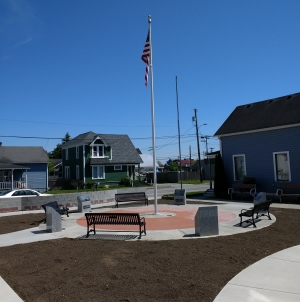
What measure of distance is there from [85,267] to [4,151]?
131 feet

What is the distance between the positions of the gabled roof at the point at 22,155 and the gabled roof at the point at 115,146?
477cm

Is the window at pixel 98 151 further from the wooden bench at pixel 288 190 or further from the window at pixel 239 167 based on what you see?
the wooden bench at pixel 288 190

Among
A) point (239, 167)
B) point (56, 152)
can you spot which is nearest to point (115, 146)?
point (239, 167)

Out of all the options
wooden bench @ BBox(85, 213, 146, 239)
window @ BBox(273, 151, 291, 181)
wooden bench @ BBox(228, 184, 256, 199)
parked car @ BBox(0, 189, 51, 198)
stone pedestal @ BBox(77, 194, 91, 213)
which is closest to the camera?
wooden bench @ BBox(85, 213, 146, 239)

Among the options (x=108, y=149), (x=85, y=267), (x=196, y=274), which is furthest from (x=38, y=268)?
(x=108, y=149)

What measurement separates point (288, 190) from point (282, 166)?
1672 millimetres

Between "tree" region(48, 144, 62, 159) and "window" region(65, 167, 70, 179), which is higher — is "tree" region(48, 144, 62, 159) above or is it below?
above

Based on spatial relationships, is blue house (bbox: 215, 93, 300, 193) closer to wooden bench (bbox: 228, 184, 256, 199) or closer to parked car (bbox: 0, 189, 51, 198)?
wooden bench (bbox: 228, 184, 256, 199)

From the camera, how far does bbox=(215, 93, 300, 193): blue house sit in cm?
2111

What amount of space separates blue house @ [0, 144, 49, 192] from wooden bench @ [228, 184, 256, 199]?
81.5 feet

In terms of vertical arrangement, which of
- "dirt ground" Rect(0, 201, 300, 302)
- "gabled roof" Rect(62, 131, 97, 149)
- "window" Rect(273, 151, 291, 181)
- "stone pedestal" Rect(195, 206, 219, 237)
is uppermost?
"gabled roof" Rect(62, 131, 97, 149)

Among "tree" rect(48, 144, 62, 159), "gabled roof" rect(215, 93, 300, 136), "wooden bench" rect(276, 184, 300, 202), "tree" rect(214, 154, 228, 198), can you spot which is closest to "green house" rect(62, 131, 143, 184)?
"gabled roof" rect(215, 93, 300, 136)

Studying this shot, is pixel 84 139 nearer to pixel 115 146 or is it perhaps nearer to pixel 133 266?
pixel 115 146

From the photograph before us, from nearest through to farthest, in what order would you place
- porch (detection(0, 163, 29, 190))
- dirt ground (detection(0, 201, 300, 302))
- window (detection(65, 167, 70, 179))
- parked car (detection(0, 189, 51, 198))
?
dirt ground (detection(0, 201, 300, 302)) → parked car (detection(0, 189, 51, 198)) → porch (detection(0, 163, 29, 190)) → window (detection(65, 167, 70, 179))
